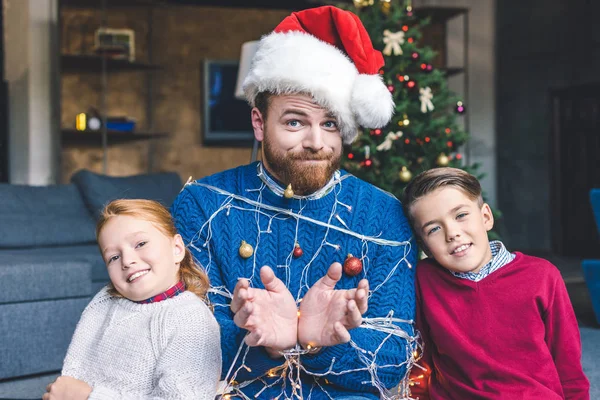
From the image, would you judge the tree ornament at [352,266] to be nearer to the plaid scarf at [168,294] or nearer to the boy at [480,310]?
the boy at [480,310]

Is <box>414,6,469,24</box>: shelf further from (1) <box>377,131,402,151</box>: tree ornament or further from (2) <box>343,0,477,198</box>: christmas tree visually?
(1) <box>377,131,402,151</box>: tree ornament

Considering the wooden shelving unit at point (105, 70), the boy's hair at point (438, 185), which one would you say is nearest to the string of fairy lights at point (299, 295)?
the boy's hair at point (438, 185)

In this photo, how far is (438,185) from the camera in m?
1.48

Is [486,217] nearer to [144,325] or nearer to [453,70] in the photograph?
[144,325]

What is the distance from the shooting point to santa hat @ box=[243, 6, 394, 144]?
1.44 metres

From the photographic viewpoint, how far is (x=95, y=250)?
11.6 feet

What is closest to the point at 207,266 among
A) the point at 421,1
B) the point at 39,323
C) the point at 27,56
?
the point at 39,323

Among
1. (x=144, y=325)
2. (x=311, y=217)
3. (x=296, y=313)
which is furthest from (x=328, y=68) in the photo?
(x=144, y=325)

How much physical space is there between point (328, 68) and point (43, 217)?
2730 mm

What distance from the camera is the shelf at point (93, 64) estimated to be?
18.1 ft

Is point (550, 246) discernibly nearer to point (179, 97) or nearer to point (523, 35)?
point (523, 35)

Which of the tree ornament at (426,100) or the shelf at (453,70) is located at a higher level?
the shelf at (453,70)

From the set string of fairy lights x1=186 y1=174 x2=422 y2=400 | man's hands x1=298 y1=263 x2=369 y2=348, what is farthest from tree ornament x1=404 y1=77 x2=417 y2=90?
man's hands x1=298 y1=263 x2=369 y2=348

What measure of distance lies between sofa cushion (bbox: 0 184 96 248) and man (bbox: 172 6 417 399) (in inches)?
93.1
